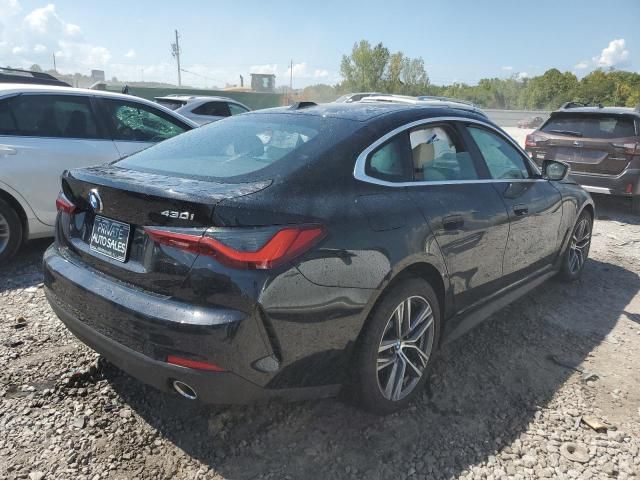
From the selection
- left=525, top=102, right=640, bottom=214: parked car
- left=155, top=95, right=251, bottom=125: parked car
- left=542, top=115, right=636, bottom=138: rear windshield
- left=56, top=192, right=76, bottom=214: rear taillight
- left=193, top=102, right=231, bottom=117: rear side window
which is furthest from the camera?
left=193, top=102, right=231, bottom=117: rear side window

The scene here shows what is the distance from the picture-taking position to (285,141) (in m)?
2.62

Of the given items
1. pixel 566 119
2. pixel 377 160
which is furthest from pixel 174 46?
pixel 377 160

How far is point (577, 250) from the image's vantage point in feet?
15.8

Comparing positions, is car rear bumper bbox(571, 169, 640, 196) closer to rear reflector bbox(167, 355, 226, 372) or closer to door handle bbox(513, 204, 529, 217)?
door handle bbox(513, 204, 529, 217)

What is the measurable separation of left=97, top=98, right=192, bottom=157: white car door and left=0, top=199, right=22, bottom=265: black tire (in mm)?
1096

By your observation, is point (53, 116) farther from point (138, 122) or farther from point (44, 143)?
point (138, 122)

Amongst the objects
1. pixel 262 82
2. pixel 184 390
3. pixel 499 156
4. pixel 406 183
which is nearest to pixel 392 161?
pixel 406 183

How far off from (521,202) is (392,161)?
132cm

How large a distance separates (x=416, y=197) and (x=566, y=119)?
6744 millimetres

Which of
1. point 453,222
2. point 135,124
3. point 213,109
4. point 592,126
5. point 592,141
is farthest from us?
point 213,109

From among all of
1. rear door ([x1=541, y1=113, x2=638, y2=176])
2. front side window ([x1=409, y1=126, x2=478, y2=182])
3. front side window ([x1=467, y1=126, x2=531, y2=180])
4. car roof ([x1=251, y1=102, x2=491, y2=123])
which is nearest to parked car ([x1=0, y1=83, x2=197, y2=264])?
car roof ([x1=251, y1=102, x2=491, y2=123])

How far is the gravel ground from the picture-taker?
2.34 m

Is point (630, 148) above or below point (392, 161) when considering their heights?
below

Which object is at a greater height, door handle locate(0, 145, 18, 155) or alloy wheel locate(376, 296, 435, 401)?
door handle locate(0, 145, 18, 155)
